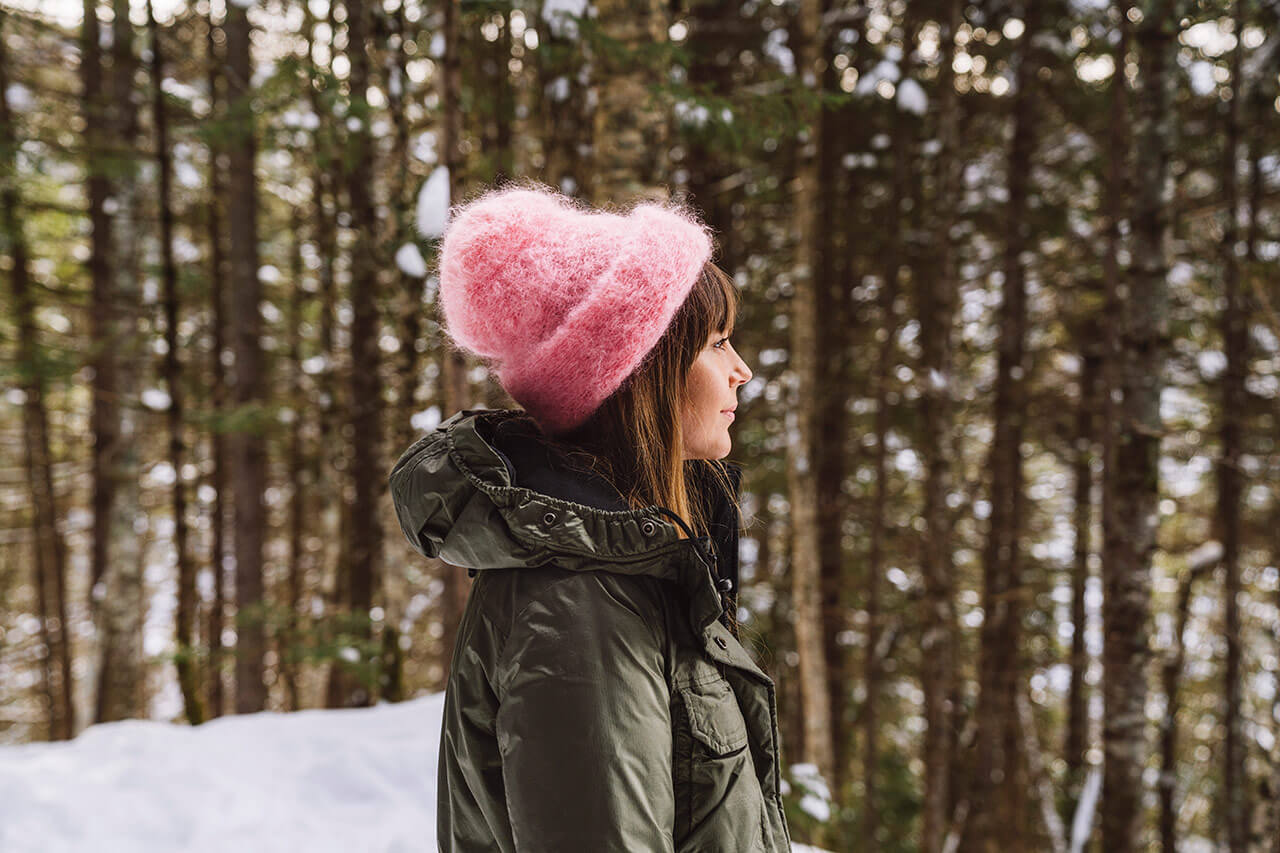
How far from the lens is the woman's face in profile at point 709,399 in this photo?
1.53 meters

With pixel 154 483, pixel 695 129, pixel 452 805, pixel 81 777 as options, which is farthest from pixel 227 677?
pixel 452 805

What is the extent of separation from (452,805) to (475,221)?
3.50ft

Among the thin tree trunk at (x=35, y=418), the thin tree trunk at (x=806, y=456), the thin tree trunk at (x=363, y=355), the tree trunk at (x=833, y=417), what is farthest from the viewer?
the tree trunk at (x=833, y=417)

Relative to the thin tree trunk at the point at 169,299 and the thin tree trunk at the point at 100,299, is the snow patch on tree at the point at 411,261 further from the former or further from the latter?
the thin tree trunk at the point at 100,299

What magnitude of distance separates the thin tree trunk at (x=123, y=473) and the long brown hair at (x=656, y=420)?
6.99 metres

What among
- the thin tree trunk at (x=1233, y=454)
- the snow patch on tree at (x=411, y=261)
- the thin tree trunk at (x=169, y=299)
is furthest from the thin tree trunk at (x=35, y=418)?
the thin tree trunk at (x=1233, y=454)

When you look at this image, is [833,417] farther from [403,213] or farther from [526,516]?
[526,516]

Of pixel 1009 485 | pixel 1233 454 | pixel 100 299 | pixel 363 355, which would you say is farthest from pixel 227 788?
pixel 1009 485

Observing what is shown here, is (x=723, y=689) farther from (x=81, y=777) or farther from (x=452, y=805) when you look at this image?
(x=81, y=777)

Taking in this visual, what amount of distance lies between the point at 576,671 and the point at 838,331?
715 cm

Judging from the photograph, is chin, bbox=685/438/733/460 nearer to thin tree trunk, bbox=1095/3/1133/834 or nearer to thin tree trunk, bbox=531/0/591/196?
thin tree trunk, bbox=531/0/591/196

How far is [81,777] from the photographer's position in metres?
3.37

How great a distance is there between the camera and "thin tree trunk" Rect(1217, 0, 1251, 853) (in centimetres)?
390

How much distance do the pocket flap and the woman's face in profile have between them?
18.4 inches
